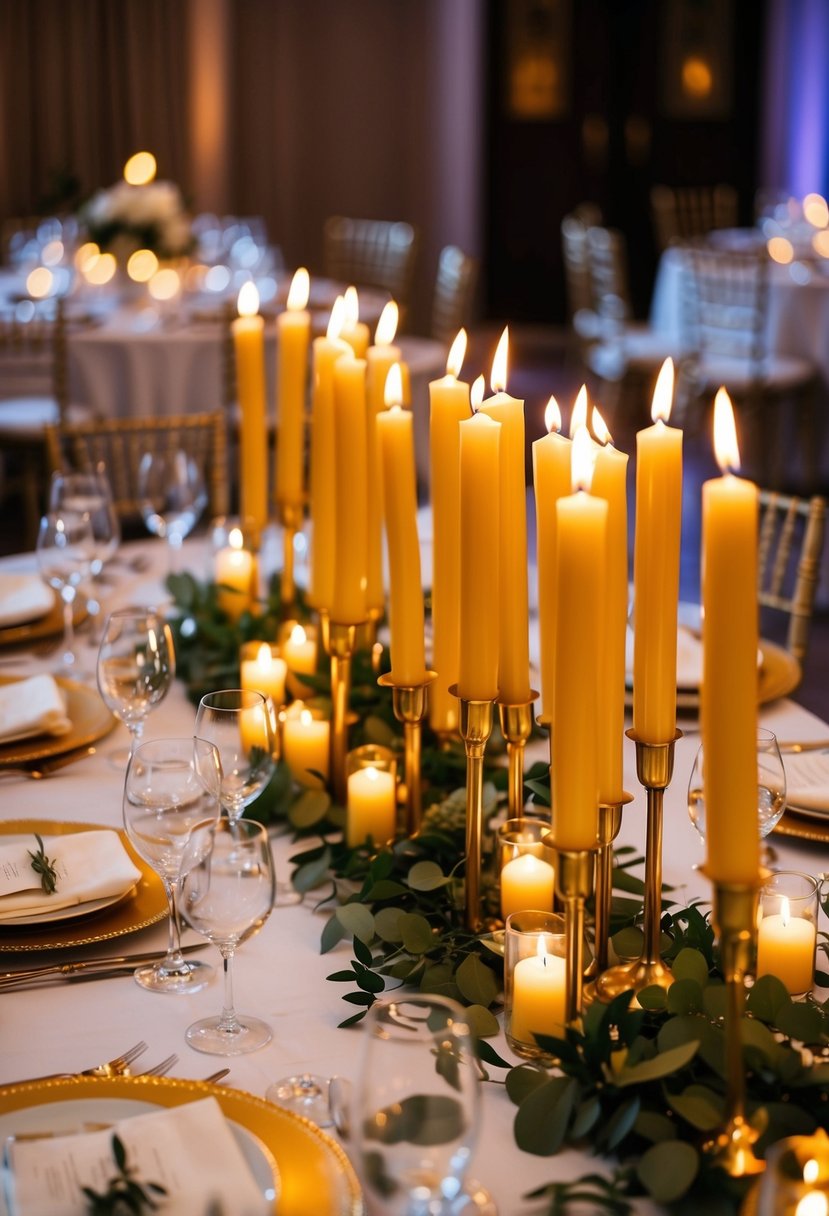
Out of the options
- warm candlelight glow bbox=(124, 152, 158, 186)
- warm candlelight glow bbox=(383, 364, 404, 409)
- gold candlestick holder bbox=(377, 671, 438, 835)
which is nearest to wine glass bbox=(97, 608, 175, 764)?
gold candlestick holder bbox=(377, 671, 438, 835)

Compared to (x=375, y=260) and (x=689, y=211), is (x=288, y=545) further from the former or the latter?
(x=689, y=211)

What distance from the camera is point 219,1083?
3.45ft

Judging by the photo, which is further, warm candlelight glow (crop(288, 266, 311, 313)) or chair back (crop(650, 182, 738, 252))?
chair back (crop(650, 182, 738, 252))

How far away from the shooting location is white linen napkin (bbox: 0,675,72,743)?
66.2 inches

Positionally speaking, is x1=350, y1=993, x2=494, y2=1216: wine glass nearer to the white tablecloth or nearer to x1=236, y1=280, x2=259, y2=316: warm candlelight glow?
the white tablecloth

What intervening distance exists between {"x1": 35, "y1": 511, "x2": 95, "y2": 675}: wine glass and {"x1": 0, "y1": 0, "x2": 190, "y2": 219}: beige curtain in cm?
636

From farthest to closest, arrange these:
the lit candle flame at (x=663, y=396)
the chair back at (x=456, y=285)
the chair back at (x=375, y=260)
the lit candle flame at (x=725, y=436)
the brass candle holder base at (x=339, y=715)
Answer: the chair back at (x=375, y=260) → the chair back at (x=456, y=285) → the brass candle holder base at (x=339, y=715) → the lit candle flame at (x=663, y=396) → the lit candle flame at (x=725, y=436)

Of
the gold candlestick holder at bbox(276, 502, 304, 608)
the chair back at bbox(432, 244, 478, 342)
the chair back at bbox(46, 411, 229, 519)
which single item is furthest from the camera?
the chair back at bbox(432, 244, 478, 342)

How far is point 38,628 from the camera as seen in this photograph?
2111 mm

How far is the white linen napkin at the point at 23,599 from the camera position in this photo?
2.11m

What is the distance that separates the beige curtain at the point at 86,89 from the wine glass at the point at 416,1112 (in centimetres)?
773

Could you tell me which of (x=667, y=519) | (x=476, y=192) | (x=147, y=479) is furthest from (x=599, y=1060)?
(x=476, y=192)

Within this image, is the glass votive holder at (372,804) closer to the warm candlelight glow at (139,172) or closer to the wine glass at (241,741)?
the wine glass at (241,741)

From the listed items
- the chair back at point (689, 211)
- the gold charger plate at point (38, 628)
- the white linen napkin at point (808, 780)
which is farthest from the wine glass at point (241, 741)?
the chair back at point (689, 211)
